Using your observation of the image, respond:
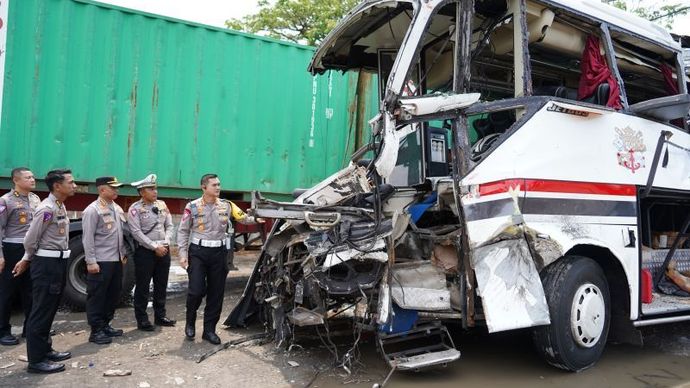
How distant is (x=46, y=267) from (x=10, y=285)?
1.14 m

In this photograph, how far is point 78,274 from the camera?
18.6ft

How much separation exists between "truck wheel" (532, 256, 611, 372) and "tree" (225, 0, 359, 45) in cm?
1388

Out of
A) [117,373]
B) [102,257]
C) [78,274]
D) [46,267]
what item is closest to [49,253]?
[46,267]

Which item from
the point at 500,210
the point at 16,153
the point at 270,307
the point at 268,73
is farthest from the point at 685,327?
the point at 16,153

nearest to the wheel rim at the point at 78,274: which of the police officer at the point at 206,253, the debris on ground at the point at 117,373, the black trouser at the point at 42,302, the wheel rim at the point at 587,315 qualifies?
the police officer at the point at 206,253

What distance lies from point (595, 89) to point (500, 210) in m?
1.65

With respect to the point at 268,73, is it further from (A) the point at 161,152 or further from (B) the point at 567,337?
(B) the point at 567,337

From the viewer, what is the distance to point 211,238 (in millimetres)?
4676

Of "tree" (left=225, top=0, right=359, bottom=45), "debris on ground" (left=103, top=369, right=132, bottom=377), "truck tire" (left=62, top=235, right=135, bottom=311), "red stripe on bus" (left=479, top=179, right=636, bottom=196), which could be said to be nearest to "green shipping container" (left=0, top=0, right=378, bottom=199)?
"truck tire" (left=62, top=235, right=135, bottom=311)

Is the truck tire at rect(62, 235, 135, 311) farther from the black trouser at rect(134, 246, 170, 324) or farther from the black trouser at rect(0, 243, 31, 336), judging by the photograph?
the black trouser at rect(0, 243, 31, 336)

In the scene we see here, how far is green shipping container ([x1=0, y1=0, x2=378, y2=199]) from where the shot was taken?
5.39 m

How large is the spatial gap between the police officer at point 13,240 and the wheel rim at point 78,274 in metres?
0.88

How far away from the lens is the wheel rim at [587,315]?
3.67m

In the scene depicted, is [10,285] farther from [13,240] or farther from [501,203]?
[501,203]
